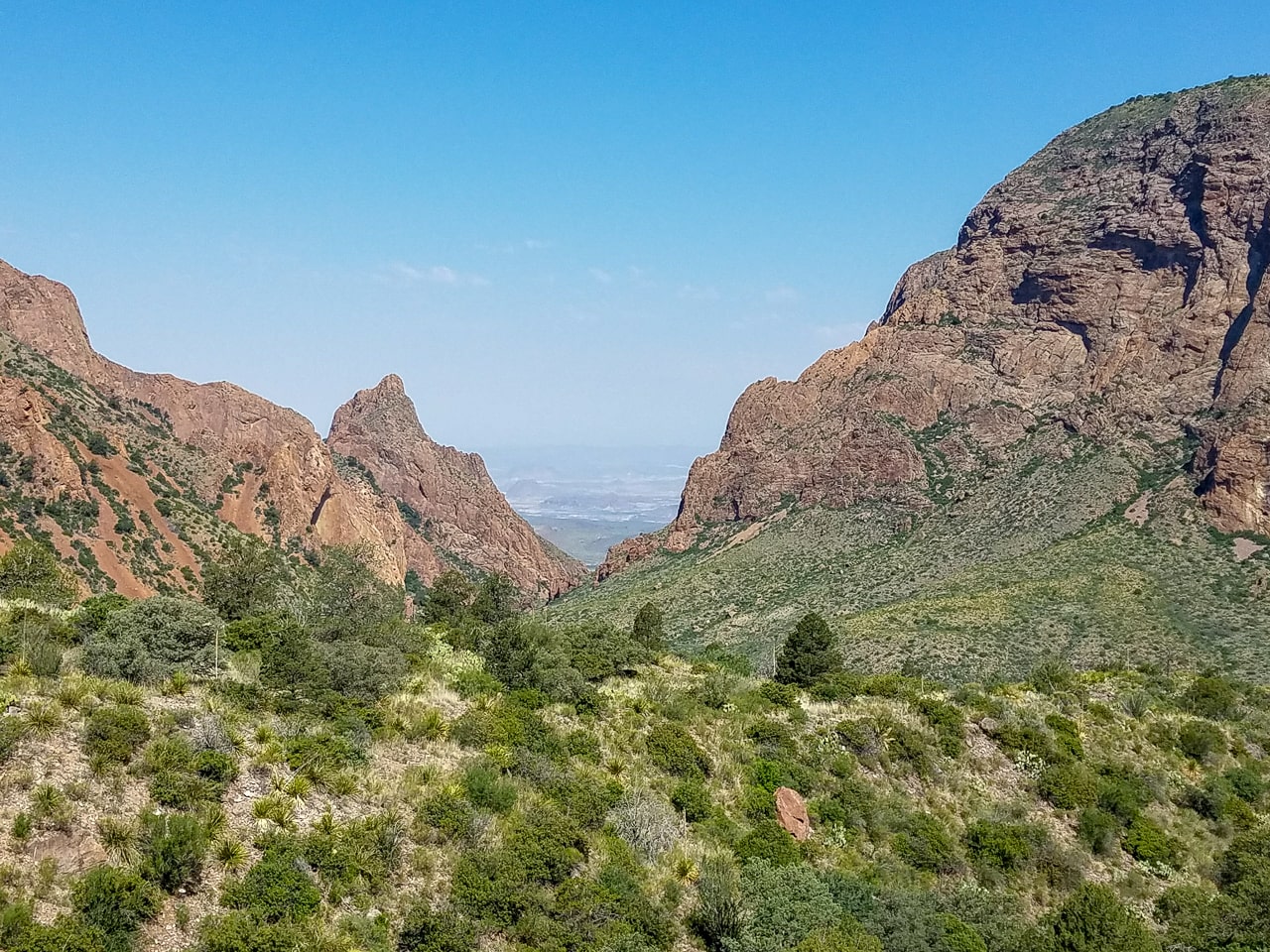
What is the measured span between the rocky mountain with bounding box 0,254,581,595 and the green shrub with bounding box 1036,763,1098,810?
2369 inches

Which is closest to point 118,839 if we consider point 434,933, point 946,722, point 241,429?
point 434,933

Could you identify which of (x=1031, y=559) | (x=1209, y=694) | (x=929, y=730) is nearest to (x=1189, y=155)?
(x=1031, y=559)

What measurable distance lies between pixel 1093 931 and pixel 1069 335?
12664 centimetres

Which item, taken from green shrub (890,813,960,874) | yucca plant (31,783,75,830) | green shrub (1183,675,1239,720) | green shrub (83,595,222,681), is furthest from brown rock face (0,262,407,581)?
yucca plant (31,783,75,830)

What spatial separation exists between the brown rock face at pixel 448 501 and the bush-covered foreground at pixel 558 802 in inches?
5230

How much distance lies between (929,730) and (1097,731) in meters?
6.98

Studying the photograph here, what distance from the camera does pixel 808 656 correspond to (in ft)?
114

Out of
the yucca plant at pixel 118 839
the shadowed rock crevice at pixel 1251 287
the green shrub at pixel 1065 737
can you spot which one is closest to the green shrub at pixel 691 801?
the yucca plant at pixel 118 839

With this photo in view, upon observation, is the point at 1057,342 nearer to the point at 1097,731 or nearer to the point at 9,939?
the point at 1097,731

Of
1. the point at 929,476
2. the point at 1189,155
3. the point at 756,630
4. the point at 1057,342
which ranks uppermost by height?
the point at 1189,155

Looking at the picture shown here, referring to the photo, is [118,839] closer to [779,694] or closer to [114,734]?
[114,734]

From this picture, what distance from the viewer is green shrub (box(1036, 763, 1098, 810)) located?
2719 centimetres

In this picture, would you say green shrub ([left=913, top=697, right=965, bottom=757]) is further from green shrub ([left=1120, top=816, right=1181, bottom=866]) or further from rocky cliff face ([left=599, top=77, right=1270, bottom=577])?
rocky cliff face ([left=599, top=77, right=1270, bottom=577])

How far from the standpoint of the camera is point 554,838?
19.1 metres
